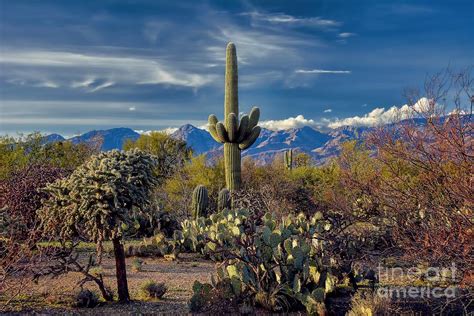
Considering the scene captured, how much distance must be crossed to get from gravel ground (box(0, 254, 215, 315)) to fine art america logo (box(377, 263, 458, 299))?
3.41 meters

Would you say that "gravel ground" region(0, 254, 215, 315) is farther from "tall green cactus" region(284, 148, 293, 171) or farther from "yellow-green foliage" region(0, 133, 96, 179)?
"tall green cactus" region(284, 148, 293, 171)

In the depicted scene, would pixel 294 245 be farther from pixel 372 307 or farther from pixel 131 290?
pixel 131 290

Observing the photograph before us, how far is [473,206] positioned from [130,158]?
4.93 metres

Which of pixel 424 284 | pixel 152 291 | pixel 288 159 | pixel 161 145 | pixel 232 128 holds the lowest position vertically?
pixel 424 284

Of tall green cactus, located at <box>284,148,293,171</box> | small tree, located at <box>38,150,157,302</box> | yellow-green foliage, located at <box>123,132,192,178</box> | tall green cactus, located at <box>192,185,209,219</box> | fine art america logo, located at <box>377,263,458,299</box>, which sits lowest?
fine art america logo, located at <box>377,263,458,299</box>

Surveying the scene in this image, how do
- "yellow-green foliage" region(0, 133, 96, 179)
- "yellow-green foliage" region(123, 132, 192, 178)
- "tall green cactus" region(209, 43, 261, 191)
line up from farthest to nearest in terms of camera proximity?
"yellow-green foliage" region(123, 132, 192, 178)
"yellow-green foliage" region(0, 133, 96, 179)
"tall green cactus" region(209, 43, 261, 191)

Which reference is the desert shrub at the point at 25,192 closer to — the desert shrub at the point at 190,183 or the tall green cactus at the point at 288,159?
the desert shrub at the point at 190,183

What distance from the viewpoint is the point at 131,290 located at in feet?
31.4

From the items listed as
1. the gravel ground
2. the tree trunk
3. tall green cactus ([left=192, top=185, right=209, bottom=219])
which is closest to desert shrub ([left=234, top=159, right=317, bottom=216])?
tall green cactus ([left=192, top=185, right=209, bottom=219])

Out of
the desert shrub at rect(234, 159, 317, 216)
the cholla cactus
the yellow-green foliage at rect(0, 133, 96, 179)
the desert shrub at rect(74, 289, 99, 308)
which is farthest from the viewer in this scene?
the yellow-green foliage at rect(0, 133, 96, 179)

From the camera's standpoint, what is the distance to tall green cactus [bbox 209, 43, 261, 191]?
2228 centimetres

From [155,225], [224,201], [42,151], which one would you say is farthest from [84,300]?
[42,151]

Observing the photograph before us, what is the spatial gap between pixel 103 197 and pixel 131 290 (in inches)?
101

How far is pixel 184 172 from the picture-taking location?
29.9 m
